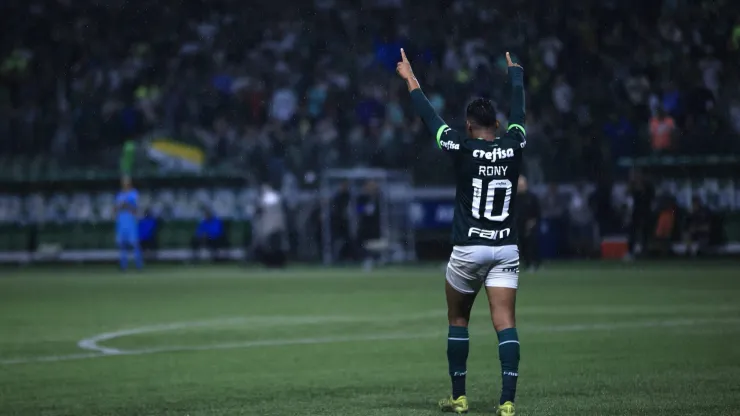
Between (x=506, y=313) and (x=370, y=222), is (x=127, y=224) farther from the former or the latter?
(x=506, y=313)

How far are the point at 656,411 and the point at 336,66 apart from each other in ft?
91.5

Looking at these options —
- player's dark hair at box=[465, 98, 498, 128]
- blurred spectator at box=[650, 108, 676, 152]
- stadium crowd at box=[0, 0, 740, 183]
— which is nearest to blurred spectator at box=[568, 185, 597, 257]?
stadium crowd at box=[0, 0, 740, 183]

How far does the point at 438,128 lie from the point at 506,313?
1.35 m

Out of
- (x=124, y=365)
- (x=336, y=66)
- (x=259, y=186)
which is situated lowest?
(x=124, y=365)

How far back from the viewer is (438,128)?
9.19m

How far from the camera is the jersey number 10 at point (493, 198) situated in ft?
30.0

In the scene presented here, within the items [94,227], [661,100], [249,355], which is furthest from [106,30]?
[249,355]

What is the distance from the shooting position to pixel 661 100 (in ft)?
110

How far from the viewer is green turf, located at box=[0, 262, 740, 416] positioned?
10414 millimetres

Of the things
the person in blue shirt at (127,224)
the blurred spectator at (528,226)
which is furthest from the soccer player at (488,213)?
the person in blue shirt at (127,224)

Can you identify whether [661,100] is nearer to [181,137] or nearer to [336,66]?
[336,66]

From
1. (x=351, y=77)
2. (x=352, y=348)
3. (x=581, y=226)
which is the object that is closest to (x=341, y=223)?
(x=351, y=77)

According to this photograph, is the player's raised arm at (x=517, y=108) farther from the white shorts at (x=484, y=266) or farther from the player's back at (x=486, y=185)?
the white shorts at (x=484, y=266)

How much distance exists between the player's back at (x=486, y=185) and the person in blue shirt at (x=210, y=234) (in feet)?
83.1
